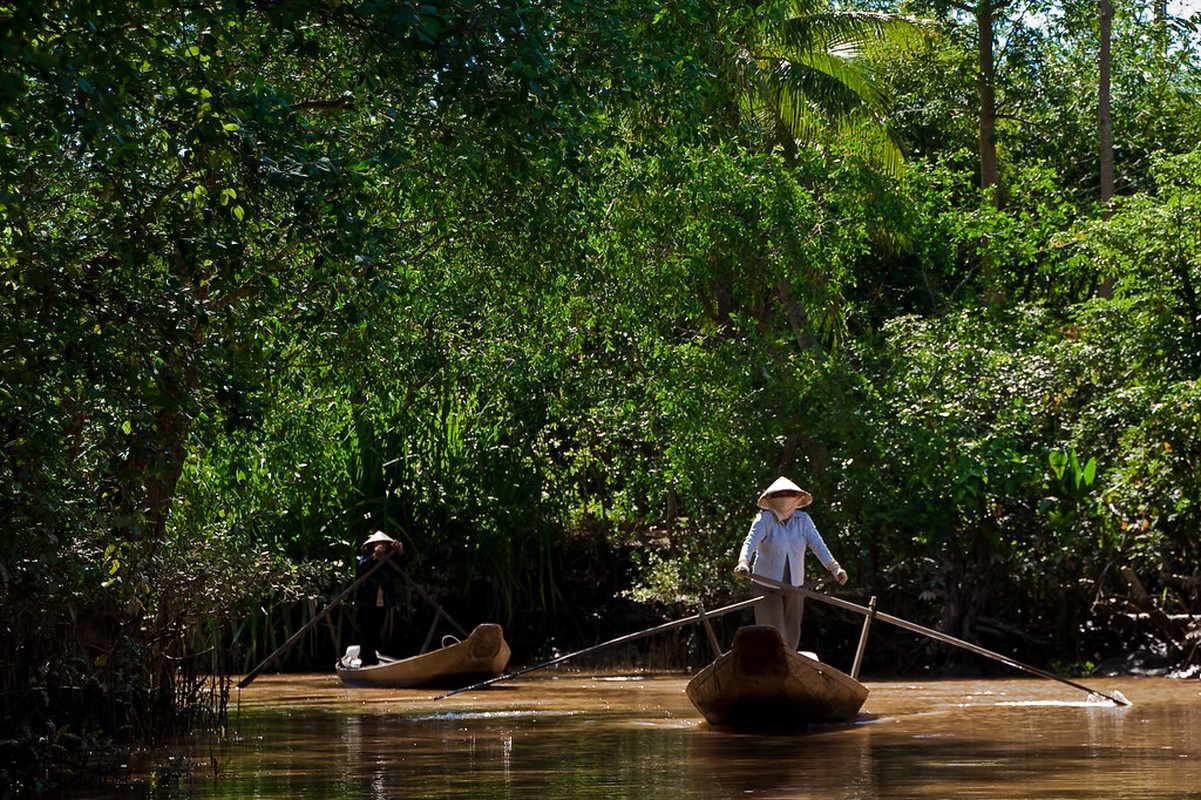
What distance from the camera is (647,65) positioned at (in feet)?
36.1

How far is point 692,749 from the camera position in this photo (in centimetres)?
1003

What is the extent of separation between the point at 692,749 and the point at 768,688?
90cm

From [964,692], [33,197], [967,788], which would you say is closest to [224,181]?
[33,197]

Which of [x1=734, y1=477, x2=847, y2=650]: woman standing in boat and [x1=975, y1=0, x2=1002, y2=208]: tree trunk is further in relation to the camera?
[x1=975, y1=0, x2=1002, y2=208]: tree trunk

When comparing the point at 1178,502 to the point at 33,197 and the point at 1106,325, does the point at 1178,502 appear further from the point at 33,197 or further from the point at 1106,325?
the point at 33,197

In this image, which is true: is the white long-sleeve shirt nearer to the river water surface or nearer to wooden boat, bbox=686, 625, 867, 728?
the river water surface

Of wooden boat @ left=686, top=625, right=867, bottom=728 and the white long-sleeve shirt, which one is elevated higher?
the white long-sleeve shirt

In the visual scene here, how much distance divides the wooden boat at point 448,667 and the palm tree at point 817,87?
8208mm

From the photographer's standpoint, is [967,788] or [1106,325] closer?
[967,788]

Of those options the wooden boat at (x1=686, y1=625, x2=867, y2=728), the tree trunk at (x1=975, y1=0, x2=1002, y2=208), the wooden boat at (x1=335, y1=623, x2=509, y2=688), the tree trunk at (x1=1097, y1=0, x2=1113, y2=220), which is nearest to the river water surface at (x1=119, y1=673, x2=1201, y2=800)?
the wooden boat at (x1=686, y1=625, x2=867, y2=728)

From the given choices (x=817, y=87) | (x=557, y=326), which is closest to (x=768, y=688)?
(x=557, y=326)

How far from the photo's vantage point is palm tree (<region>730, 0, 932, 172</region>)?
21.9 m

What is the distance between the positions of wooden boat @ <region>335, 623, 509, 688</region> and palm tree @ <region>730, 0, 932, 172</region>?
8208 millimetres

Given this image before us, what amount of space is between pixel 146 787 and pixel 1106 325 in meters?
10.9
